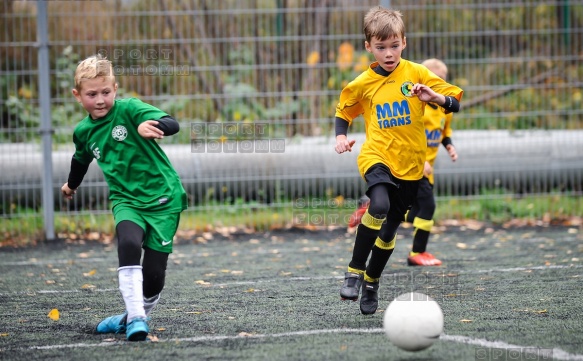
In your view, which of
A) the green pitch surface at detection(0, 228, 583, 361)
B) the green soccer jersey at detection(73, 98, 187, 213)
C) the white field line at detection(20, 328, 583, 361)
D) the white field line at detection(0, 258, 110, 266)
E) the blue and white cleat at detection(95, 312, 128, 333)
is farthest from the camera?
the white field line at detection(0, 258, 110, 266)

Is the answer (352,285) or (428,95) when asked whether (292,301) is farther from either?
(428,95)

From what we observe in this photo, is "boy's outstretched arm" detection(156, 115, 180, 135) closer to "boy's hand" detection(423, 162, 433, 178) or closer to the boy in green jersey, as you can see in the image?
the boy in green jersey

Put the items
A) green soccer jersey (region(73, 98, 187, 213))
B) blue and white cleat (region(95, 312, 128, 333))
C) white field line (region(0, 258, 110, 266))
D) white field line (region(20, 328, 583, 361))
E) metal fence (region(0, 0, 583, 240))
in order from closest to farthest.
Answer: white field line (region(20, 328, 583, 361)) < green soccer jersey (region(73, 98, 187, 213)) < blue and white cleat (region(95, 312, 128, 333)) < white field line (region(0, 258, 110, 266)) < metal fence (region(0, 0, 583, 240))

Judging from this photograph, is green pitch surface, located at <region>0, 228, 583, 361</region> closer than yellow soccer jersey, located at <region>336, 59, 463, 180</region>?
Yes

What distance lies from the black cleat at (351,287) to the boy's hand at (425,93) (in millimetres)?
1119

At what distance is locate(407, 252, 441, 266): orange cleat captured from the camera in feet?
24.7

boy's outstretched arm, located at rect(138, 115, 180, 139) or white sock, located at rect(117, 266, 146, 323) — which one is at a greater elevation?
boy's outstretched arm, located at rect(138, 115, 180, 139)

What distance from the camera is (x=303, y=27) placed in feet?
33.8

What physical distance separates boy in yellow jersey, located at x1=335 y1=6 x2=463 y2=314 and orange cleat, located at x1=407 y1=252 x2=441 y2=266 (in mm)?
2182

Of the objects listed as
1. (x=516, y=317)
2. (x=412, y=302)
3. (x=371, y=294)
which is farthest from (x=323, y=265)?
(x=412, y=302)

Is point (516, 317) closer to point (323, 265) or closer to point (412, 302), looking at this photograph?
point (412, 302)

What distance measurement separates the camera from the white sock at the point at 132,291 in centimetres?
447

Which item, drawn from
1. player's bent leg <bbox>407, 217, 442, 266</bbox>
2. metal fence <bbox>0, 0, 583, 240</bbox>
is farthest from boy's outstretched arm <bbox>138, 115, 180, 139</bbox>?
metal fence <bbox>0, 0, 583, 240</bbox>

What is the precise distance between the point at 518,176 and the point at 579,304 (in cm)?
553
